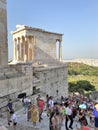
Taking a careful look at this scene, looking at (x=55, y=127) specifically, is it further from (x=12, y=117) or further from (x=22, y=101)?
(x=22, y=101)

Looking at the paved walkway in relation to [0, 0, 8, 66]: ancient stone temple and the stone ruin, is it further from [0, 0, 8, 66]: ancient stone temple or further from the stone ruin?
[0, 0, 8, 66]: ancient stone temple

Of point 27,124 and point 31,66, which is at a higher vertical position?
point 31,66

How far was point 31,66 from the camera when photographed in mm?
15852

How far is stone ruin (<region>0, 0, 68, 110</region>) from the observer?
13.9m

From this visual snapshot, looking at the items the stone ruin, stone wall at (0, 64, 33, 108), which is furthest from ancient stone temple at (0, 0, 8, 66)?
stone wall at (0, 64, 33, 108)

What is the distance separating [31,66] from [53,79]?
222 inches

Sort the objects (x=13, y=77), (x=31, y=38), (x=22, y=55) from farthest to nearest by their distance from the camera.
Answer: (x=22, y=55) < (x=31, y=38) < (x=13, y=77)

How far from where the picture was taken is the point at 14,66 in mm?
15266

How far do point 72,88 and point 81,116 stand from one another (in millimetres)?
35154

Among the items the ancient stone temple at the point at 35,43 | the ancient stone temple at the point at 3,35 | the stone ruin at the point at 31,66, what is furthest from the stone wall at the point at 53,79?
the ancient stone temple at the point at 3,35

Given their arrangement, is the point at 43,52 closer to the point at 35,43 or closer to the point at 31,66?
the point at 35,43

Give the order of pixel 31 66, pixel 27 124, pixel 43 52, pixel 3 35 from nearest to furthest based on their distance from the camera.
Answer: pixel 27 124, pixel 31 66, pixel 3 35, pixel 43 52

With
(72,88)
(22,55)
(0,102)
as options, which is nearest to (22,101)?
(0,102)

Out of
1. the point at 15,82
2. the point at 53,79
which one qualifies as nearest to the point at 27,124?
the point at 15,82
